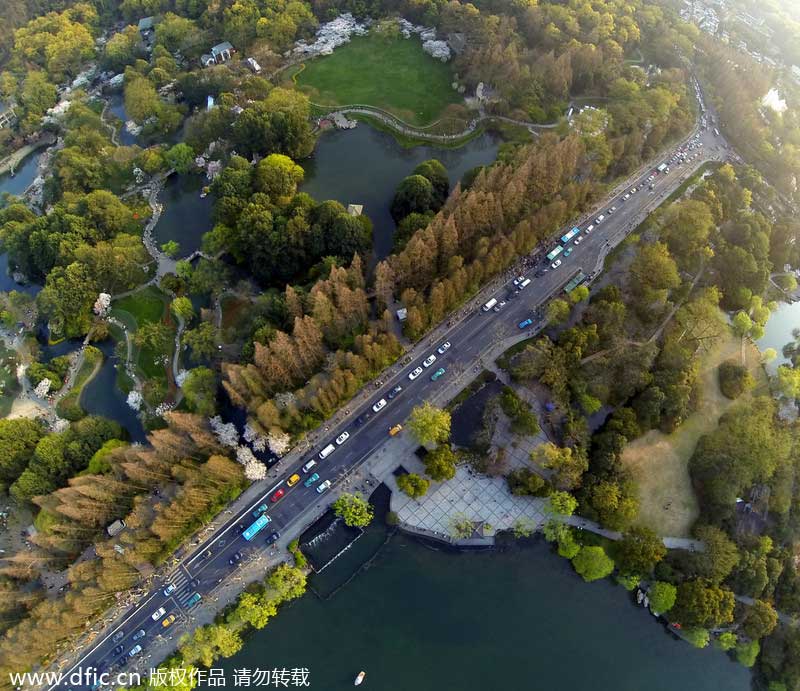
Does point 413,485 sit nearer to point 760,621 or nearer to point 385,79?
point 760,621

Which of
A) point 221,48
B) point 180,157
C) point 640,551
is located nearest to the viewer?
point 640,551

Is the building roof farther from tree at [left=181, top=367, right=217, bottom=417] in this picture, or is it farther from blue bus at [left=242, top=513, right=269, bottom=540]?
blue bus at [left=242, top=513, right=269, bottom=540]

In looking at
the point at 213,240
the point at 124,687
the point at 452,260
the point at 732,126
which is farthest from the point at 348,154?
the point at 124,687

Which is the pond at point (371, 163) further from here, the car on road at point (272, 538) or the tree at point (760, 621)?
the tree at point (760, 621)

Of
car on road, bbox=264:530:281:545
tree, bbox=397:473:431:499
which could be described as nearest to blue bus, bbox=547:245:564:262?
tree, bbox=397:473:431:499

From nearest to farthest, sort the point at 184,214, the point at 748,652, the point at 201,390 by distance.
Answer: the point at 748,652
the point at 201,390
the point at 184,214

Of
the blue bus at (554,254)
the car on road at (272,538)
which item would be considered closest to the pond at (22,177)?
the car on road at (272,538)

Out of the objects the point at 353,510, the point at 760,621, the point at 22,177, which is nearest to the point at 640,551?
the point at 760,621
